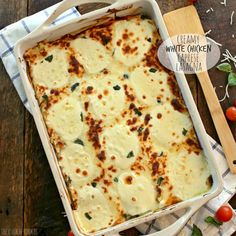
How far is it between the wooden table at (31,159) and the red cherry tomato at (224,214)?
13 cm

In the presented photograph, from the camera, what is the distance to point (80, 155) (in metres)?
2.52

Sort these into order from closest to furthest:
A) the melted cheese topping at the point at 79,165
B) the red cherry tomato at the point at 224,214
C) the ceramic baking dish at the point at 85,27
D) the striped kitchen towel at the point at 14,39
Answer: the ceramic baking dish at the point at 85,27 → the melted cheese topping at the point at 79,165 → the red cherry tomato at the point at 224,214 → the striped kitchen towel at the point at 14,39

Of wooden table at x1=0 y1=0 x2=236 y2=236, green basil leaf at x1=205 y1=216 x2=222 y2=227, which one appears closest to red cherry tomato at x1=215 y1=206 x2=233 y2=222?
green basil leaf at x1=205 y1=216 x2=222 y2=227

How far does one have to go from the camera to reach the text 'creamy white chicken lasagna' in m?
2.48

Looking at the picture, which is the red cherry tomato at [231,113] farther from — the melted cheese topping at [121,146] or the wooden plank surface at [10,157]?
the wooden plank surface at [10,157]

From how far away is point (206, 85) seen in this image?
2766 millimetres

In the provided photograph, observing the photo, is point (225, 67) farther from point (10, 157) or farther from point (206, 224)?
point (10, 157)

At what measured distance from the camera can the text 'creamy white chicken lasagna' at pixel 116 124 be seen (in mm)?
2482

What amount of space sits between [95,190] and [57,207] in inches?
14.8

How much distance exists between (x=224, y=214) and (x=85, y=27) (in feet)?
3.94

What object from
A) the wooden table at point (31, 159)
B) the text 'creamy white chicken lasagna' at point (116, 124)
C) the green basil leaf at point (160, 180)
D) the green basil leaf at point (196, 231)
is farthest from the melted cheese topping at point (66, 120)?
the green basil leaf at point (196, 231)

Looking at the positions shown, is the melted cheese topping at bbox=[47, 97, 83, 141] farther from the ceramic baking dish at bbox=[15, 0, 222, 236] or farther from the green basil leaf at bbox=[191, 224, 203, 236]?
the green basil leaf at bbox=[191, 224, 203, 236]

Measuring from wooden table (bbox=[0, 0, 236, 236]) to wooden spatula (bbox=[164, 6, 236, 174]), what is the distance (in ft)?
0.16

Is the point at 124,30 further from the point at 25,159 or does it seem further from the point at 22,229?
the point at 22,229
